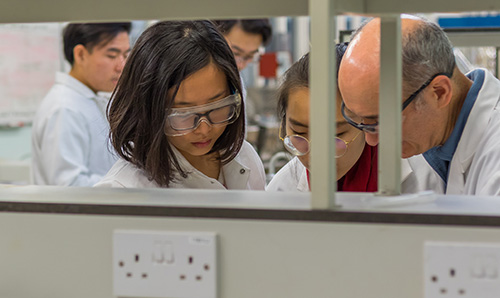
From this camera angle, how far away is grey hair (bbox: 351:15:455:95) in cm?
171

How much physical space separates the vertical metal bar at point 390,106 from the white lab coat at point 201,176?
827mm

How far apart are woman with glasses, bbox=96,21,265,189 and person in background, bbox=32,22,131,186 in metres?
1.47

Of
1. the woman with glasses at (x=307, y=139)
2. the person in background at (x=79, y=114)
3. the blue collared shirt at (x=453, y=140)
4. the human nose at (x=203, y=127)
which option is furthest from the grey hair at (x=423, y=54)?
the person in background at (x=79, y=114)

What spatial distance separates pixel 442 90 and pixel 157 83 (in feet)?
2.81

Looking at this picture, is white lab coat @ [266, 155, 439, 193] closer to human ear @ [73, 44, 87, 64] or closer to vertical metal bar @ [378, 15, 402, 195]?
vertical metal bar @ [378, 15, 402, 195]

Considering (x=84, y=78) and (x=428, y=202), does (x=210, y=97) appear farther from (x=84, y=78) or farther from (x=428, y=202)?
(x=84, y=78)

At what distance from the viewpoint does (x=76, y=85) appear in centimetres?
344

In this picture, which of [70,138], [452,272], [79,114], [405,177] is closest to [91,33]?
[79,114]

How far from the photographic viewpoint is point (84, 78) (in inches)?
138

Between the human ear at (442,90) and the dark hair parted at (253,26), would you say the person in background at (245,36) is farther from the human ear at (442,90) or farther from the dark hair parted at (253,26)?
the human ear at (442,90)

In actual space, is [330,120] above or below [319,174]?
above

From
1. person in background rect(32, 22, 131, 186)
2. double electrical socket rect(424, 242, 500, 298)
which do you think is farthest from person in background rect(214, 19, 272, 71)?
double electrical socket rect(424, 242, 500, 298)

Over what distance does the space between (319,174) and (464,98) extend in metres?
0.92

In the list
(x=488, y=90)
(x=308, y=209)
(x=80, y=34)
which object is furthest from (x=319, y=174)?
(x=80, y=34)
